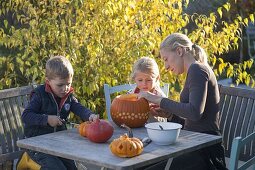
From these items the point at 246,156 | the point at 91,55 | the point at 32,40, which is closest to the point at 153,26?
the point at 91,55

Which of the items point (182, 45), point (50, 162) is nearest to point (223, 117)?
point (182, 45)

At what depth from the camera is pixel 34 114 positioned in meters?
3.69

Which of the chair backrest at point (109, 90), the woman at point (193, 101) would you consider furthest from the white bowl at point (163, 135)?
the chair backrest at point (109, 90)

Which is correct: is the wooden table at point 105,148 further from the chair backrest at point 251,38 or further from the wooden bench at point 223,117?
the chair backrest at point 251,38

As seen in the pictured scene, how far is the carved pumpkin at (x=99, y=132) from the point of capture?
326 cm

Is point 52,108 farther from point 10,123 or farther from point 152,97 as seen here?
point 152,97

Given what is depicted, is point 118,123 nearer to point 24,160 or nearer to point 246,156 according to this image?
point 24,160

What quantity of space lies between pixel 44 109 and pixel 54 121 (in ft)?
0.82

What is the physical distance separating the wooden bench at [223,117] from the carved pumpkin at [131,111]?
2.43 feet

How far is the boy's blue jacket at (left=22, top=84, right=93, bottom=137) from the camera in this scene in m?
3.75

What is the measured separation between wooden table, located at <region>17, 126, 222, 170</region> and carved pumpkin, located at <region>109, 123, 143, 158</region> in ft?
0.08

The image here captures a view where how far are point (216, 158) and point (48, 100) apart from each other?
44.3 inches

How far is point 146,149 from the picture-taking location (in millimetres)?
3156

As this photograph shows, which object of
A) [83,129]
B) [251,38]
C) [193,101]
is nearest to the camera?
[83,129]
